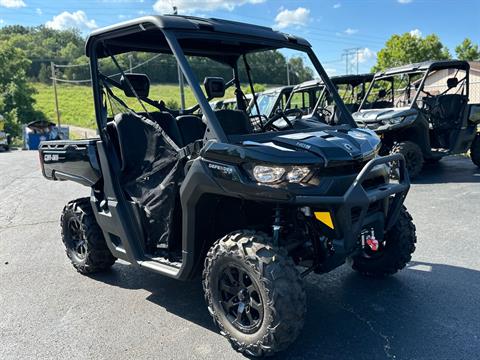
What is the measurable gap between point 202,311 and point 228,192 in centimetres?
131

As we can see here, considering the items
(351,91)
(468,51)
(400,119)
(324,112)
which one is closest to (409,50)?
(468,51)

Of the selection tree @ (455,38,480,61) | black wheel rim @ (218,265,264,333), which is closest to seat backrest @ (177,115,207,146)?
black wheel rim @ (218,265,264,333)

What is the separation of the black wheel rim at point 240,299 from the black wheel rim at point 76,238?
6.81 ft

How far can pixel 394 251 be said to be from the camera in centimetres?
403

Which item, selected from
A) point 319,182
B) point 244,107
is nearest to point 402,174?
point 319,182

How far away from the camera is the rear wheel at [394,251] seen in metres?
4.00

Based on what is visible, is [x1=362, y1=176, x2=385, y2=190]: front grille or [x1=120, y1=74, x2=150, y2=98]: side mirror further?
[x1=120, y1=74, x2=150, y2=98]: side mirror

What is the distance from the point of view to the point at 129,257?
152 inches

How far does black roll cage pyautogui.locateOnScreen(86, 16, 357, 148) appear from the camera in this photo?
3.20 metres

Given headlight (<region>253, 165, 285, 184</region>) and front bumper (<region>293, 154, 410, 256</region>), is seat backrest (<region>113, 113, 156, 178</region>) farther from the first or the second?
front bumper (<region>293, 154, 410, 256</region>)

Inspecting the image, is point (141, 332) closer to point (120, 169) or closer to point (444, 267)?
point (120, 169)

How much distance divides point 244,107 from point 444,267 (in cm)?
257

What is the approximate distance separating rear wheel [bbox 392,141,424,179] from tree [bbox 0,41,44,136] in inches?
1726

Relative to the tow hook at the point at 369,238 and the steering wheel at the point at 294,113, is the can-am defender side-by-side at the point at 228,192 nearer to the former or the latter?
the tow hook at the point at 369,238
